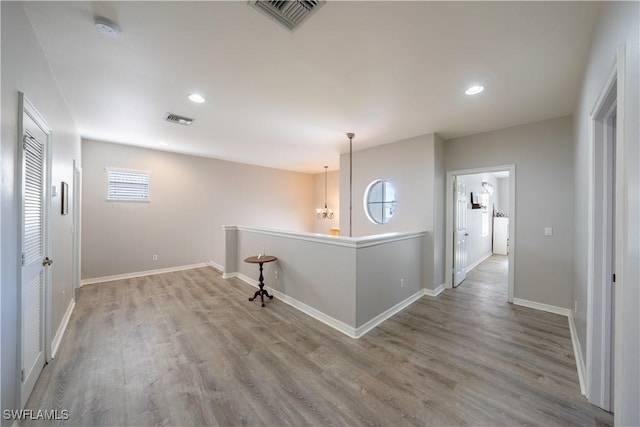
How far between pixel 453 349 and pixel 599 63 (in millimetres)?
2640

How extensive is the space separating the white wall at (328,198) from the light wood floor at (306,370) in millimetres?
4752

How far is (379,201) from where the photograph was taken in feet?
17.1

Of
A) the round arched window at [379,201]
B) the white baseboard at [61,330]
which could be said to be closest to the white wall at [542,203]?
the round arched window at [379,201]

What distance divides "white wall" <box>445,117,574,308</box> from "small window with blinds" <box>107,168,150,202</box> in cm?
682

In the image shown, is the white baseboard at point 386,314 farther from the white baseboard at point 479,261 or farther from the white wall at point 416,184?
the white baseboard at point 479,261

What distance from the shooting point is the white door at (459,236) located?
14.7ft

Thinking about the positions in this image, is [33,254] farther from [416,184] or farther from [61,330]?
[416,184]

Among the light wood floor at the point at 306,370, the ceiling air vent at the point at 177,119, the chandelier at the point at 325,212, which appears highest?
the ceiling air vent at the point at 177,119

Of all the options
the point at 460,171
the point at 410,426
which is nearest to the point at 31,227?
the point at 410,426

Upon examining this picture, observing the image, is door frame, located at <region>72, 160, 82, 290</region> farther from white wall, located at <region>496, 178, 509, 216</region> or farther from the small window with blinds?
white wall, located at <region>496, 178, 509, 216</region>

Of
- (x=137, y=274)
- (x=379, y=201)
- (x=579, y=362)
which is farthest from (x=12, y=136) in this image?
(x=379, y=201)

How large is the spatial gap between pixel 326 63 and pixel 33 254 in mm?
2954

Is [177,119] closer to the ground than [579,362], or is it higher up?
higher up

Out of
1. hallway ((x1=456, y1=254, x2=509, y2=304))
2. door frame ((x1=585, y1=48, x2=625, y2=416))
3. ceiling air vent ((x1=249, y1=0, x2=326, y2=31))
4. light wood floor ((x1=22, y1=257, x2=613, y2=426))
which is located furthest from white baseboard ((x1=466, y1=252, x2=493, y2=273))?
ceiling air vent ((x1=249, y1=0, x2=326, y2=31))
